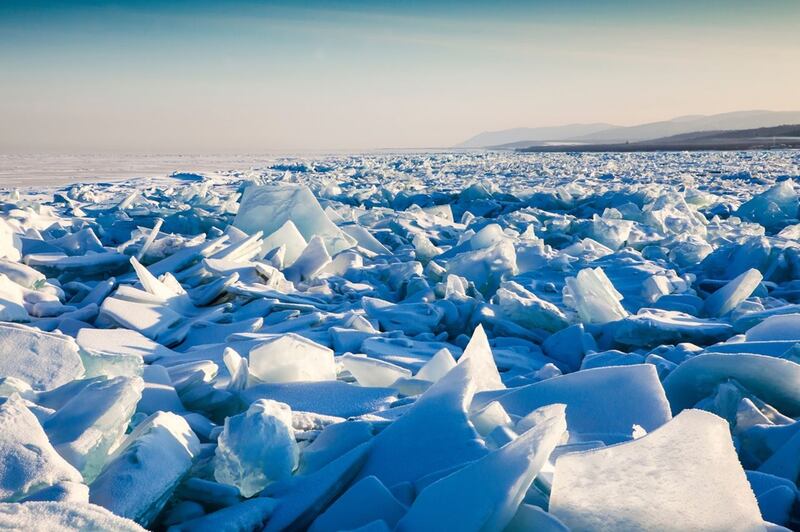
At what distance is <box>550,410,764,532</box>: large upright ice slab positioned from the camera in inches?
37.6

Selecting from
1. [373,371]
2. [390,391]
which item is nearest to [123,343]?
[373,371]

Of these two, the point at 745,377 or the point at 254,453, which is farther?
the point at 745,377

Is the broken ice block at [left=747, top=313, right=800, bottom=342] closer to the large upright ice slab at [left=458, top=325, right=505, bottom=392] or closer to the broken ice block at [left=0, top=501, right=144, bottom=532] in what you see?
the large upright ice slab at [left=458, top=325, right=505, bottom=392]

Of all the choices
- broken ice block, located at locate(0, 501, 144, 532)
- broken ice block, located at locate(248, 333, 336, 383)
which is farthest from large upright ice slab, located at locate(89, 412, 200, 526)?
broken ice block, located at locate(248, 333, 336, 383)

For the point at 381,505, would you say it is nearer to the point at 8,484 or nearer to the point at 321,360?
the point at 8,484

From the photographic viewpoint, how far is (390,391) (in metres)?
1.84

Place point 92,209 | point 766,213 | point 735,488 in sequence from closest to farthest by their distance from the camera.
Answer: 1. point 735,488
2. point 766,213
3. point 92,209

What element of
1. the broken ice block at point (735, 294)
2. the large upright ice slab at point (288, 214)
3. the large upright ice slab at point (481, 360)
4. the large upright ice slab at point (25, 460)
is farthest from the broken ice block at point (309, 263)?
the large upright ice slab at point (25, 460)

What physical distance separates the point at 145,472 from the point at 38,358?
34.8 inches

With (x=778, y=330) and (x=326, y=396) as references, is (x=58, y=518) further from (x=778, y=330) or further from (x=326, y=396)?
(x=778, y=330)

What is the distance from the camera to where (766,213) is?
21.4 ft

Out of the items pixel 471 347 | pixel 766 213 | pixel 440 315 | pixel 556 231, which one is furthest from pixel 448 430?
pixel 766 213

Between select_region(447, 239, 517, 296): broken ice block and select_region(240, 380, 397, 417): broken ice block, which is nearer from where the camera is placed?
select_region(240, 380, 397, 417): broken ice block

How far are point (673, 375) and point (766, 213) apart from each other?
575 centimetres
